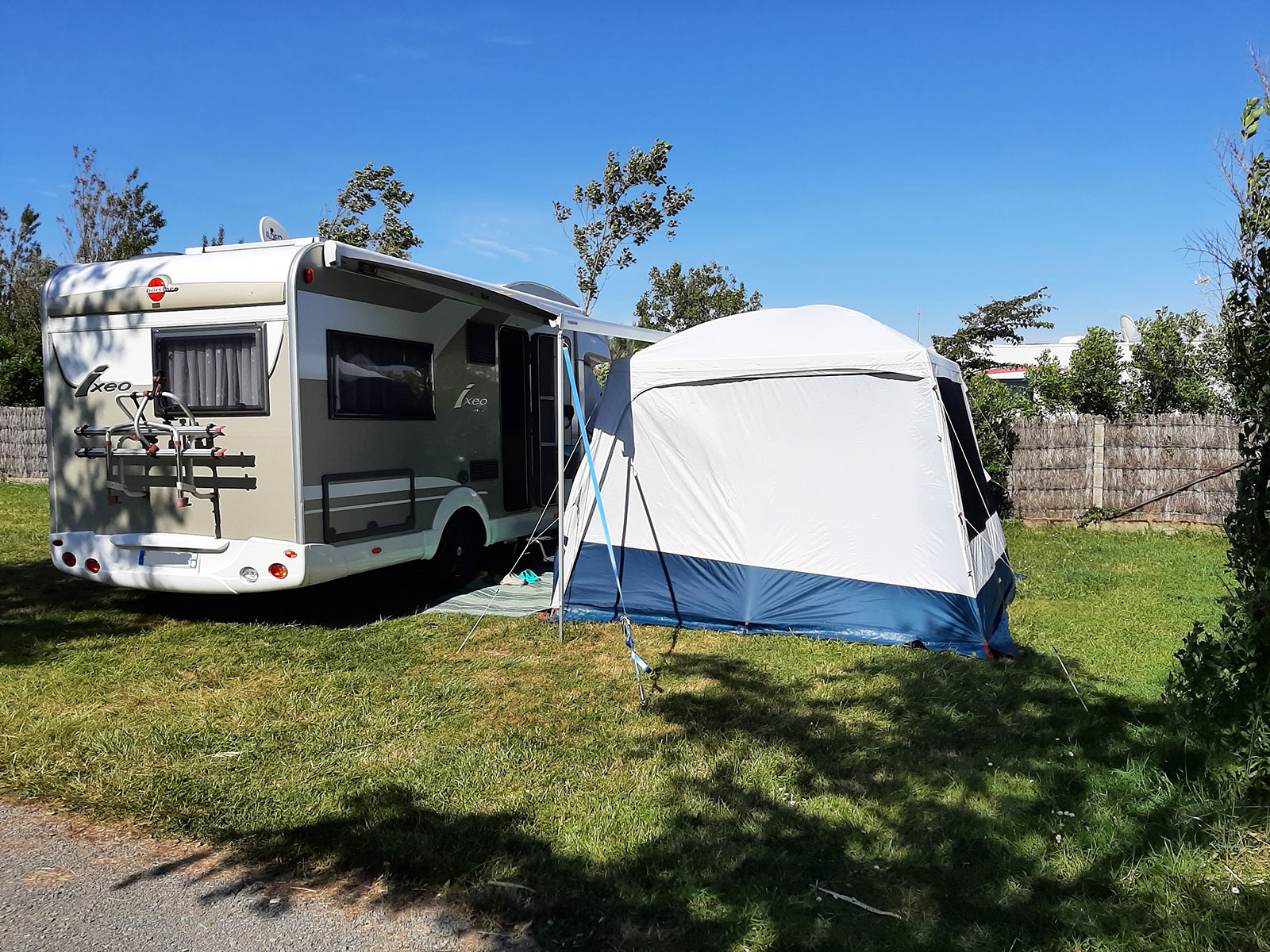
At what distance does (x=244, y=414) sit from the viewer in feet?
19.7

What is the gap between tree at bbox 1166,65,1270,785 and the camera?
3.24 metres

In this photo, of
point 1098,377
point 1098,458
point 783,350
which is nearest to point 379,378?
point 783,350

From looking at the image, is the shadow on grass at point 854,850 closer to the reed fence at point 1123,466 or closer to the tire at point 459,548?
the tire at point 459,548

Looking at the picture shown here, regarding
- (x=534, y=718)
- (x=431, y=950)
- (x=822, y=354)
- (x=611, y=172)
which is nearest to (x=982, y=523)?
(x=822, y=354)

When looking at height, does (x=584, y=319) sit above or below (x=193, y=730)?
above

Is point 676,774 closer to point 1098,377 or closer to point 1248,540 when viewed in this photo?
point 1248,540

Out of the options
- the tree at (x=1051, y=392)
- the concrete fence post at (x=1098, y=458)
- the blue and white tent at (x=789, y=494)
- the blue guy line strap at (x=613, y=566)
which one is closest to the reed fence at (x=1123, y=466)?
the concrete fence post at (x=1098, y=458)

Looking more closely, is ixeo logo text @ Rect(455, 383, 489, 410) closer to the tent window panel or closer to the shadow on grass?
the tent window panel

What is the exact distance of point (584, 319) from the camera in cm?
659

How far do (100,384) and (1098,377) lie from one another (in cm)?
1127

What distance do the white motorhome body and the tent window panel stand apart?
2562 millimetres

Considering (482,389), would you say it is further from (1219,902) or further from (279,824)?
(1219,902)

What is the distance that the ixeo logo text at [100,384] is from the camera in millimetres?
6332

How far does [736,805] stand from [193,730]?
2.68 m
